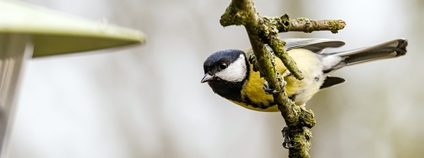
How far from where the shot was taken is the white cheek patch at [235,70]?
4.48ft

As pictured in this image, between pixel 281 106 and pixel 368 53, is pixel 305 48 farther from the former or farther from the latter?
pixel 281 106

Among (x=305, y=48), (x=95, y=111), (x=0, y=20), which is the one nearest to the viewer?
(x=0, y=20)

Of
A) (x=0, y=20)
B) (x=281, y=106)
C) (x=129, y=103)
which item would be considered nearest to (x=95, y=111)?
(x=129, y=103)

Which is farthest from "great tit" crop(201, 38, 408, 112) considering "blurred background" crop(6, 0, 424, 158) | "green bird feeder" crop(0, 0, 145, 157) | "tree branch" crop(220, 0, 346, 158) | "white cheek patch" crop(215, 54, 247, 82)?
"blurred background" crop(6, 0, 424, 158)

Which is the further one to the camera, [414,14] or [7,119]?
[414,14]

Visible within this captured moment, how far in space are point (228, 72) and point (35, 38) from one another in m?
0.87

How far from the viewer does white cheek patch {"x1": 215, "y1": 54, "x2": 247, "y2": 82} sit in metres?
1.37

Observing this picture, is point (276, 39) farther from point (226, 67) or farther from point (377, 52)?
point (377, 52)

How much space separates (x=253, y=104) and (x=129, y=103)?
4.83ft

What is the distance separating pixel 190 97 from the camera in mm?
2861

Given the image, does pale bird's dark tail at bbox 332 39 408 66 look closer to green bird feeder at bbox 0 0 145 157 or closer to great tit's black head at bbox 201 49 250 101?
great tit's black head at bbox 201 49 250 101

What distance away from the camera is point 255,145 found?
281 centimetres

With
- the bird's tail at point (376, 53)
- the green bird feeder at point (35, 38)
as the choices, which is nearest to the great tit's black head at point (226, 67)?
the bird's tail at point (376, 53)

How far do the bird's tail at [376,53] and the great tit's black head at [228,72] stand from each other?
0.40 meters
